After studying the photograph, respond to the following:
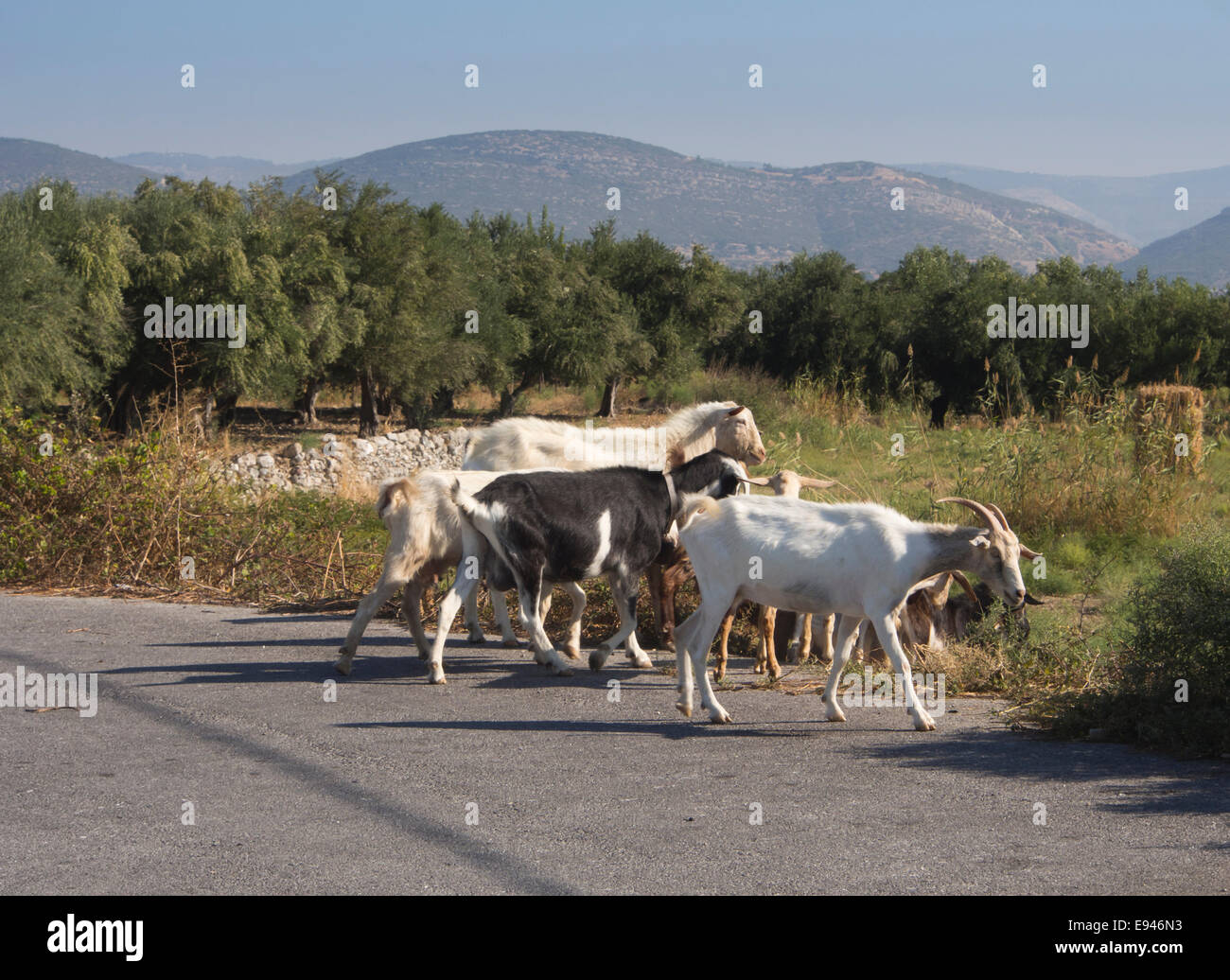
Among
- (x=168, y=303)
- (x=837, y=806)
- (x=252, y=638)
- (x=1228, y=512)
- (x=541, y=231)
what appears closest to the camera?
(x=837, y=806)

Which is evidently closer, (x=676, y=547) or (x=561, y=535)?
(x=561, y=535)

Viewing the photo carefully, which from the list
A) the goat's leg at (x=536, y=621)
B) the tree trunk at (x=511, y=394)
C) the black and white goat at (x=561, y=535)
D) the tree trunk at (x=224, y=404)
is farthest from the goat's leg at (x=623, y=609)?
the tree trunk at (x=511, y=394)

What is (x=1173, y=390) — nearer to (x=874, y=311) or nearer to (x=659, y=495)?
(x=659, y=495)

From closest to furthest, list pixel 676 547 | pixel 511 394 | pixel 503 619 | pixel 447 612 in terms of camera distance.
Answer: pixel 447 612, pixel 676 547, pixel 503 619, pixel 511 394

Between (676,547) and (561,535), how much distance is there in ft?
4.31

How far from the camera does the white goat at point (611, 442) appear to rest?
36.7ft

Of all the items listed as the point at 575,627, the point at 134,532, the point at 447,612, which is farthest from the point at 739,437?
the point at 134,532

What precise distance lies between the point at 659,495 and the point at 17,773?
15.9 feet

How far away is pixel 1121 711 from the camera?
23.9 ft

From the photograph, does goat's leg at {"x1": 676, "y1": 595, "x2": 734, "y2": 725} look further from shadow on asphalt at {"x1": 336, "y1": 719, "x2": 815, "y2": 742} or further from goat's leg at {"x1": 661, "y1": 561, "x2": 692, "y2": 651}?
goat's leg at {"x1": 661, "y1": 561, "x2": 692, "y2": 651}

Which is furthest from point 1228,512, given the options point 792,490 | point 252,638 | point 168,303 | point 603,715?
point 168,303

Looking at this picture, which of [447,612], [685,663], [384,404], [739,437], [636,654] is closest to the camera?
[685,663]

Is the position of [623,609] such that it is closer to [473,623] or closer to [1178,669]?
[473,623]

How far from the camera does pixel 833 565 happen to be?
7.57 metres
